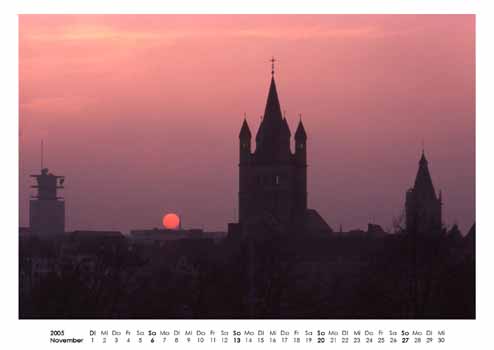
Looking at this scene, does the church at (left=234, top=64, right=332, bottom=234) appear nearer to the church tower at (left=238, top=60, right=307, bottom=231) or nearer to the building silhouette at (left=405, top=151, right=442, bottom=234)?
the church tower at (left=238, top=60, right=307, bottom=231)

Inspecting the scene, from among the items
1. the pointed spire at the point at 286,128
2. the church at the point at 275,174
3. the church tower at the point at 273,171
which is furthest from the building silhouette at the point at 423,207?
the pointed spire at the point at 286,128

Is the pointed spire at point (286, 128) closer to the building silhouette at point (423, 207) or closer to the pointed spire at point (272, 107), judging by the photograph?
the pointed spire at point (272, 107)

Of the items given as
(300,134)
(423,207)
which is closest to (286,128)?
(300,134)

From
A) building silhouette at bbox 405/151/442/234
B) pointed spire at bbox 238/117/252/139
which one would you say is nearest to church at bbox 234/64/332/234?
pointed spire at bbox 238/117/252/139

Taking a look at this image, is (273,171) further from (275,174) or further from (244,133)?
(244,133)
